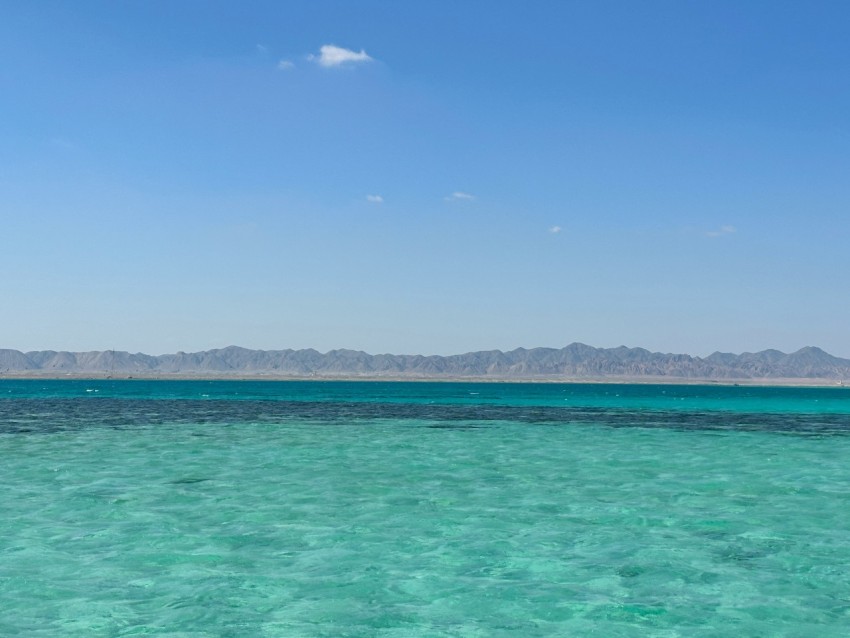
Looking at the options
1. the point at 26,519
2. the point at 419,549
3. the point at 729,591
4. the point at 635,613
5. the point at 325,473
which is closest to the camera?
the point at 635,613

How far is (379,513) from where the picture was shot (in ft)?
67.6

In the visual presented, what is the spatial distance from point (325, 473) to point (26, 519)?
459 inches

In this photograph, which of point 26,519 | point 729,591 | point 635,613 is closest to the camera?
point 635,613

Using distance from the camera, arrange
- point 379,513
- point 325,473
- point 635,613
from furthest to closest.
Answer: point 325,473
point 379,513
point 635,613

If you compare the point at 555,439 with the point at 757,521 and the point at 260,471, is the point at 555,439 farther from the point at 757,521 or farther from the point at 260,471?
the point at 757,521

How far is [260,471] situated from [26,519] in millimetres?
10971

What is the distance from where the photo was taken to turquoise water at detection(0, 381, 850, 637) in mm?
12117

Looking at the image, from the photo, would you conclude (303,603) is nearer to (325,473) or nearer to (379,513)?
(379,513)

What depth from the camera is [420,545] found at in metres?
16.9

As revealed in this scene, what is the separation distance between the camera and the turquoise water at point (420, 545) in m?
12.1

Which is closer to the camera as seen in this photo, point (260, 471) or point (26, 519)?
point (26, 519)

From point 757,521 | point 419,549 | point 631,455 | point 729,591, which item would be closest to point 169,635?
point 419,549

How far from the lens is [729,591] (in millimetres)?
13594

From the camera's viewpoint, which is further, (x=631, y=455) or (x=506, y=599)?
(x=631, y=455)
